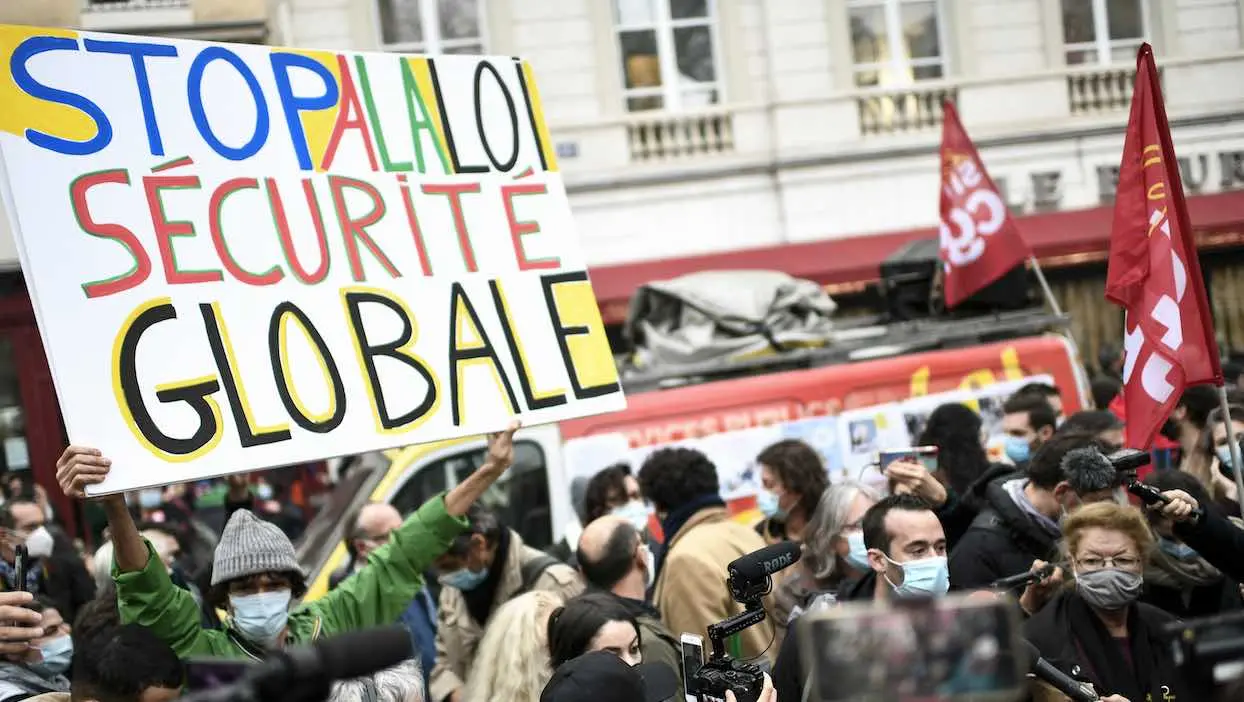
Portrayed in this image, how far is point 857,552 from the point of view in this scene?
17.4 feet

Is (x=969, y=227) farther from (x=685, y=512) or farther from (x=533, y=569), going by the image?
(x=533, y=569)

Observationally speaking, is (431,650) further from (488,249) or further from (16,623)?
(16,623)

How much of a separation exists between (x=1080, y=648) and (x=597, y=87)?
1276 cm

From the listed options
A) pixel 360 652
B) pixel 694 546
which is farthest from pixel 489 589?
pixel 360 652

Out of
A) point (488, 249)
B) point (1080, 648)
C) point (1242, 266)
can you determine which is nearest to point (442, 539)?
point (488, 249)

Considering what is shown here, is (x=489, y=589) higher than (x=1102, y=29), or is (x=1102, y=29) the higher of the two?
(x=1102, y=29)

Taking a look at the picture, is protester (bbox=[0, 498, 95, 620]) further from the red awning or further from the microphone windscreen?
the red awning

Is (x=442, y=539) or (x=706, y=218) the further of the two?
(x=706, y=218)

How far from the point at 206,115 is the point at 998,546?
303 cm

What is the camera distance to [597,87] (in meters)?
16.5

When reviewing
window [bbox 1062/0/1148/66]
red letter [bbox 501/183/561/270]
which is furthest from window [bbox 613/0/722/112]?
red letter [bbox 501/183/561/270]

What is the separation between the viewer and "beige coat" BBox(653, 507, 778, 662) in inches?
222

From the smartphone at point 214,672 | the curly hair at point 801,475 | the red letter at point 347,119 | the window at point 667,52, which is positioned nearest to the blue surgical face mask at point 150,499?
the window at point 667,52

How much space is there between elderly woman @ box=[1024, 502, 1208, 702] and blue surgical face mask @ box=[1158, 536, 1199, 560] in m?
0.78
